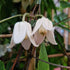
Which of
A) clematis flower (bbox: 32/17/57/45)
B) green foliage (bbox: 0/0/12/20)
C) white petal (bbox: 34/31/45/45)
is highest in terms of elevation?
green foliage (bbox: 0/0/12/20)

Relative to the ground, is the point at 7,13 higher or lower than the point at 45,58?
higher

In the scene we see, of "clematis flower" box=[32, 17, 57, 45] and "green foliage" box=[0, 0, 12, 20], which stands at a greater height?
"green foliage" box=[0, 0, 12, 20]

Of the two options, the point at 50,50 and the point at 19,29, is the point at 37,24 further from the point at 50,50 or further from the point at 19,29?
the point at 50,50

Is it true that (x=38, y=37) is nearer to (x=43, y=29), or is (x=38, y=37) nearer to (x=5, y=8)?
(x=43, y=29)

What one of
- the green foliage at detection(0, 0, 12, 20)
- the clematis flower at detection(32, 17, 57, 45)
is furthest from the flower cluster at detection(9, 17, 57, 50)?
the green foliage at detection(0, 0, 12, 20)

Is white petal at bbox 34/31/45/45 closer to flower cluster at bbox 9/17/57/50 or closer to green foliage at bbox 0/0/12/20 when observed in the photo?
flower cluster at bbox 9/17/57/50

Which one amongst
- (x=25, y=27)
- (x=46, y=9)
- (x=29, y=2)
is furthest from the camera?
(x=46, y=9)

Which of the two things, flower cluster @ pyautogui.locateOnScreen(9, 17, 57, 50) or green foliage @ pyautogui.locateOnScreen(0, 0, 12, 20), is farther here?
green foliage @ pyautogui.locateOnScreen(0, 0, 12, 20)

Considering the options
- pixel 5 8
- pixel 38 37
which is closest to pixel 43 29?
pixel 38 37

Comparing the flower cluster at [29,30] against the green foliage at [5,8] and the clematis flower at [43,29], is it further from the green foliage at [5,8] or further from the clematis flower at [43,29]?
the green foliage at [5,8]

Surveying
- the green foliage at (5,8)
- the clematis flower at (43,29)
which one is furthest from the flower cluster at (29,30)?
the green foliage at (5,8)

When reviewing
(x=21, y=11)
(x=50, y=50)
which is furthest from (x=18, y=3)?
(x=50, y=50)
